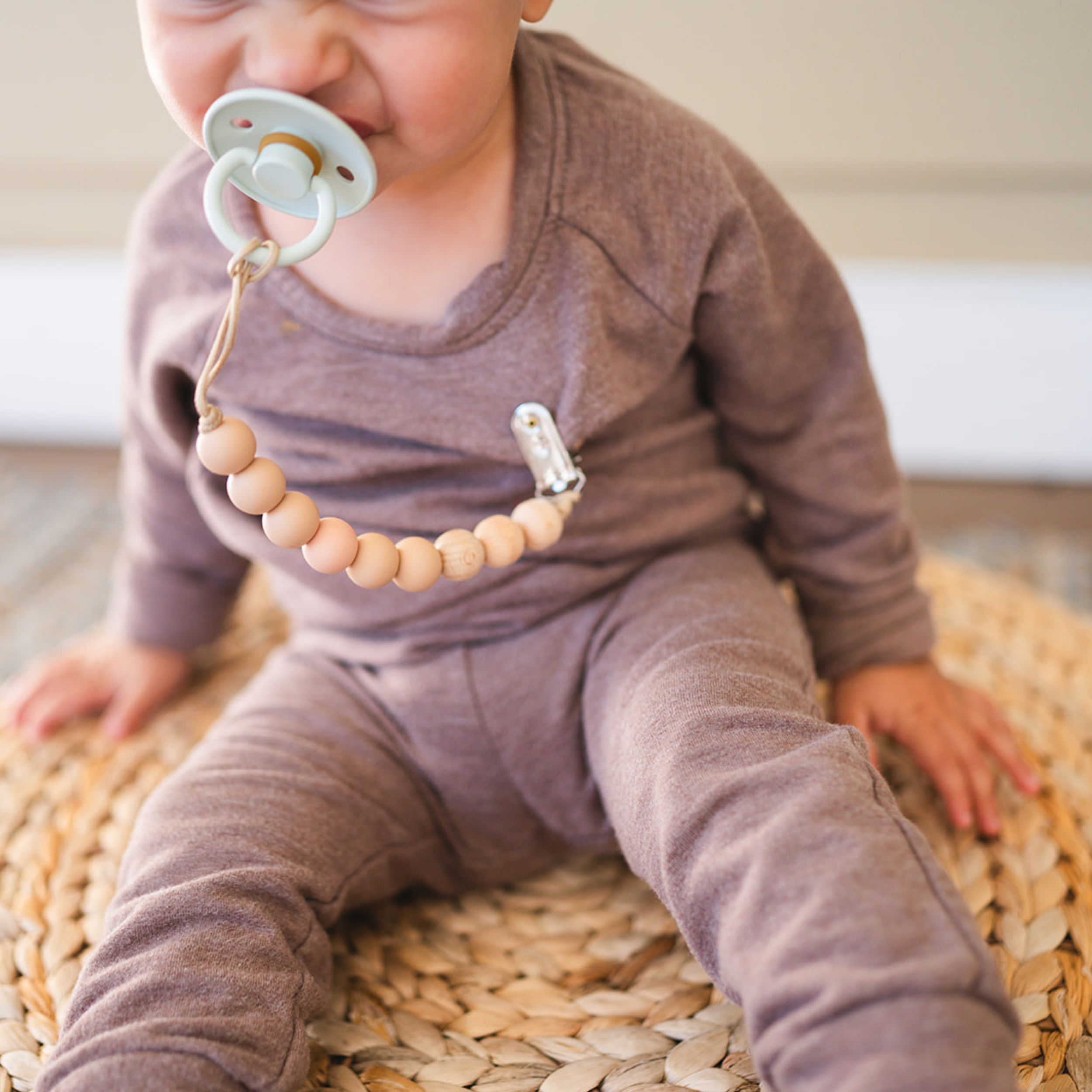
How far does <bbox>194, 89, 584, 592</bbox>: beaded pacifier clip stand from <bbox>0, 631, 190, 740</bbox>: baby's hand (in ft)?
1.16

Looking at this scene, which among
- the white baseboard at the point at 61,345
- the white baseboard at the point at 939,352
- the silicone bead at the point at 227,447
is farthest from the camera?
the white baseboard at the point at 61,345

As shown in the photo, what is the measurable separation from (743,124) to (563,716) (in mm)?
720

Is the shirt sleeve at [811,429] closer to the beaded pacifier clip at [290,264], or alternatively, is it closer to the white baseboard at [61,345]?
the beaded pacifier clip at [290,264]

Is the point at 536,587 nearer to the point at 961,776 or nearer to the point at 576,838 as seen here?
the point at 576,838

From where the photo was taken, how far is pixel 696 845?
471 millimetres

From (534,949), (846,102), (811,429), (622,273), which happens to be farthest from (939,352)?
(534,949)

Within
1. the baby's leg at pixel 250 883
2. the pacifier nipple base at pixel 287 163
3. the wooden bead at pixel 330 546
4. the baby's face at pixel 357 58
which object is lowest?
the baby's leg at pixel 250 883

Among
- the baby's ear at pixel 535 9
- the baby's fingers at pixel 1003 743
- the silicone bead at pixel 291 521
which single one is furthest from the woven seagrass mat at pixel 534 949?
the baby's ear at pixel 535 9

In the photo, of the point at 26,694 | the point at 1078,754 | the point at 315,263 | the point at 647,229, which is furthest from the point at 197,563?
the point at 1078,754

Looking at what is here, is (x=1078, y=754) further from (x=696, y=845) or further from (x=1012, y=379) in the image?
(x=1012, y=379)

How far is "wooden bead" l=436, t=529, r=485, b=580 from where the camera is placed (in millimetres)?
550

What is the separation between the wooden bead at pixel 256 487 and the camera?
49cm

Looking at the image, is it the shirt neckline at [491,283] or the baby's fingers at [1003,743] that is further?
the baby's fingers at [1003,743]

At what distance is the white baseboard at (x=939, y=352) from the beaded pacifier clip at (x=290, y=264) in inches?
31.5
